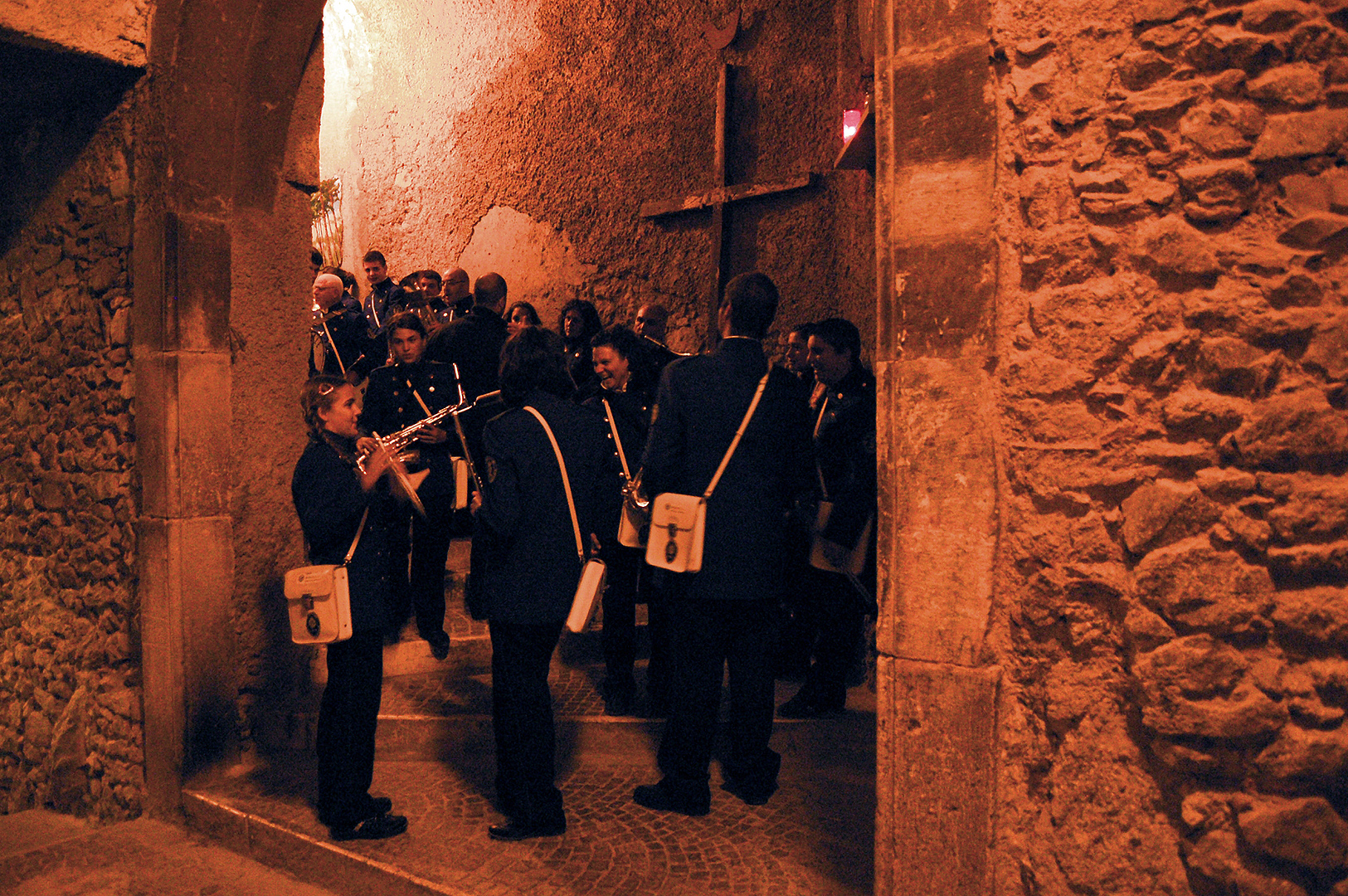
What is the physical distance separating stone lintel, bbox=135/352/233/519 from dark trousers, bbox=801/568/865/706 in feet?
9.29

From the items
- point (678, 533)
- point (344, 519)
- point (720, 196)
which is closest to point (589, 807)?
point (678, 533)

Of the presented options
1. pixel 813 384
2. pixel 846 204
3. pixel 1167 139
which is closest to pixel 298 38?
pixel 813 384

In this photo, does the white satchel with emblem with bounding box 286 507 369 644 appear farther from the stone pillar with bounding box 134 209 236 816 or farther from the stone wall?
the stone wall

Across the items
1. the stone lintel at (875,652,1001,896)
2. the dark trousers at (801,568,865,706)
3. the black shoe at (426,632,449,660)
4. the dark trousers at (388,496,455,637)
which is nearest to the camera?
the stone lintel at (875,652,1001,896)

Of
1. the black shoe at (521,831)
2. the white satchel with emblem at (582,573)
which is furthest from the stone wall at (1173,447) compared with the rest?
the black shoe at (521,831)

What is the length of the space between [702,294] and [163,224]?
3.78 m

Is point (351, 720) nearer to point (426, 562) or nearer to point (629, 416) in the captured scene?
point (426, 562)

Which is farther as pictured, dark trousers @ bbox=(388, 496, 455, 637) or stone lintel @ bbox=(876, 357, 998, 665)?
dark trousers @ bbox=(388, 496, 455, 637)

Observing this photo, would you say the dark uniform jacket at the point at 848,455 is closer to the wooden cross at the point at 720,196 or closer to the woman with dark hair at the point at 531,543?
the woman with dark hair at the point at 531,543

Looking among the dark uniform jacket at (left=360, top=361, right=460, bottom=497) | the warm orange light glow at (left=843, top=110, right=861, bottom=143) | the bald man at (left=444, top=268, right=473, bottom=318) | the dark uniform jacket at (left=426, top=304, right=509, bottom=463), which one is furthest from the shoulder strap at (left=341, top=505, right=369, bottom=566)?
the warm orange light glow at (left=843, top=110, right=861, bottom=143)

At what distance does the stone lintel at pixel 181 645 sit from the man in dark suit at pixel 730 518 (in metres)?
2.21

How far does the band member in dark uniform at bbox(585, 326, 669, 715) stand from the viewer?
4234 mm

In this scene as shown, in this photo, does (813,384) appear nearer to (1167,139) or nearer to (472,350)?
(472,350)

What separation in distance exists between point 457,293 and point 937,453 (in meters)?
4.89
